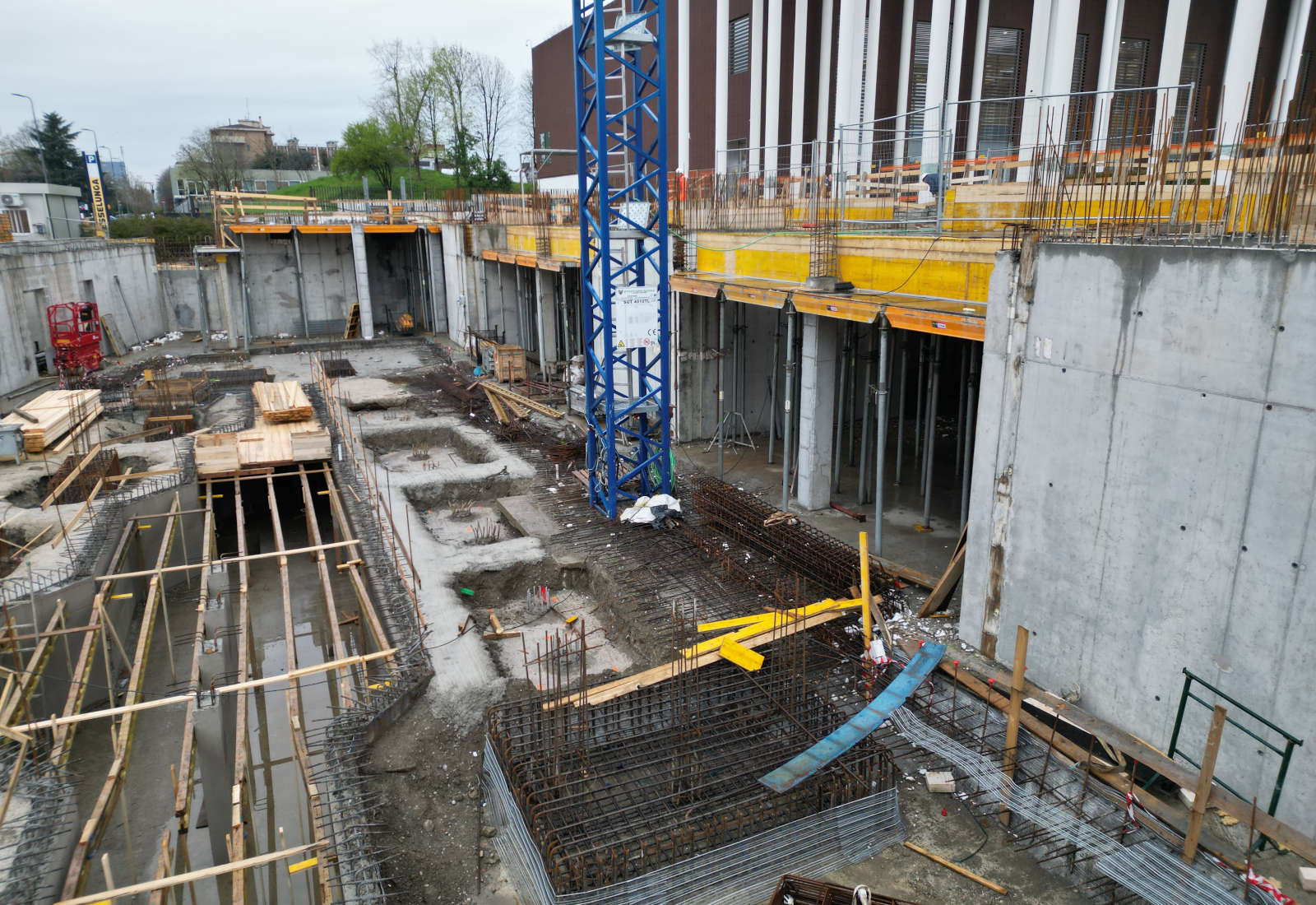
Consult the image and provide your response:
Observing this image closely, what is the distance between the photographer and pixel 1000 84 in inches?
872

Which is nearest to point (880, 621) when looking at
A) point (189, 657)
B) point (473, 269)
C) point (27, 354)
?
point (189, 657)

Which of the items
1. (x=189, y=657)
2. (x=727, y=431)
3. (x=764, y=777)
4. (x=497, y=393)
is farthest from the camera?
(x=497, y=393)

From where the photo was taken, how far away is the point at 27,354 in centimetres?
2469

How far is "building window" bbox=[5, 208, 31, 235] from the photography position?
38.0 metres

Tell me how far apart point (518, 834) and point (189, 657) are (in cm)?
Answer: 880

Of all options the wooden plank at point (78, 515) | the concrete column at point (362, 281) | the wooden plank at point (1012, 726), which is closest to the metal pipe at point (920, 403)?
the wooden plank at point (1012, 726)

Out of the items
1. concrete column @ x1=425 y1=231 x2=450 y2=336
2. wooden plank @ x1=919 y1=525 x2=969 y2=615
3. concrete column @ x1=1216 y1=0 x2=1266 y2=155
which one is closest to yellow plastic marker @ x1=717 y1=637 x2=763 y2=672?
wooden plank @ x1=919 y1=525 x2=969 y2=615

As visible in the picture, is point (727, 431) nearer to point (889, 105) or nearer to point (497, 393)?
point (497, 393)

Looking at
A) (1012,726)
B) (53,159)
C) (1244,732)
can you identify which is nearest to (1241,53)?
(1244,732)

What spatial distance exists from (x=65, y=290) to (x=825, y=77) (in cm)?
2603

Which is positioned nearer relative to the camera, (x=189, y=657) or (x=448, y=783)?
(x=448, y=783)

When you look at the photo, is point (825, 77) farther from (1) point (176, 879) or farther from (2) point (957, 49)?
(1) point (176, 879)

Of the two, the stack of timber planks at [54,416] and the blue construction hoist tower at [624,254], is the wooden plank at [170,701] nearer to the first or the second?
the blue construction hoist tower at [624,254]

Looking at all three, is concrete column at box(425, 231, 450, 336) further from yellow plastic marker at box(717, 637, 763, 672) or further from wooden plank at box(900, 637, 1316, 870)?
wooden plank at box(900, 637, 1316, 870)
